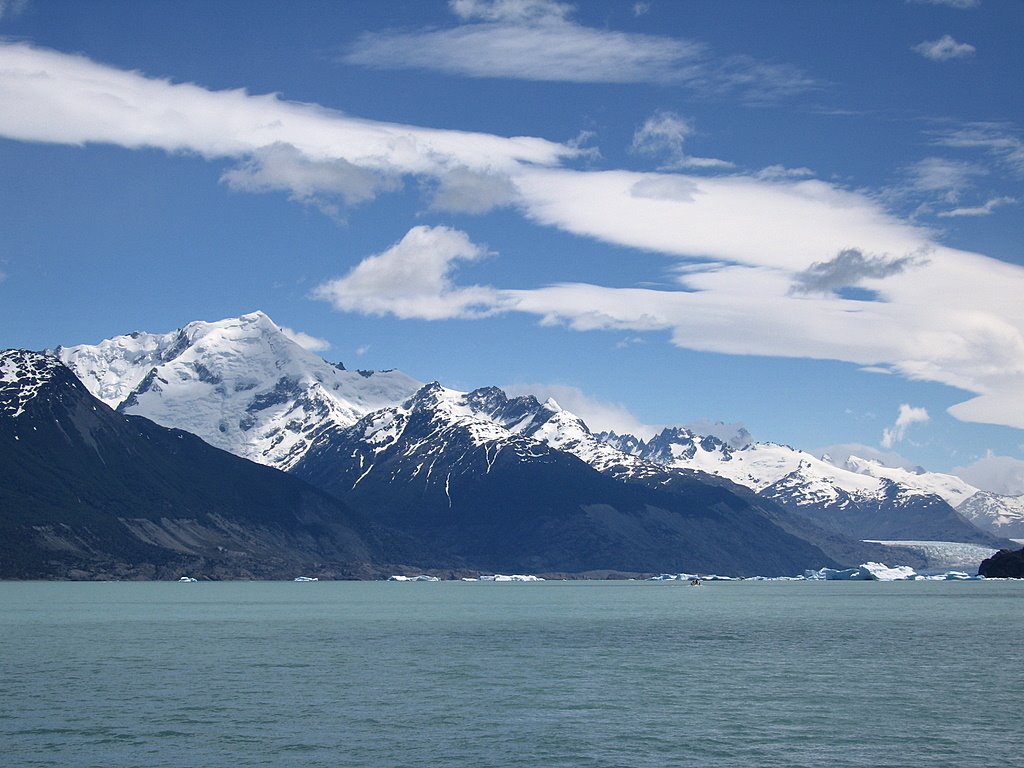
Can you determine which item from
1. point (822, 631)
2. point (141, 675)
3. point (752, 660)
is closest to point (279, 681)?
point (141, 675)

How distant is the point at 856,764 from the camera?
70188 millimetres

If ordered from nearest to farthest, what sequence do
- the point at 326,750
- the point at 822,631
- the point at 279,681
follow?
the point at 326,750, the point at 279,681, the point at 822,631

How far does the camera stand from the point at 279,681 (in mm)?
110625

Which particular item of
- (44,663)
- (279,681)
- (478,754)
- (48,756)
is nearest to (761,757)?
(478,754)

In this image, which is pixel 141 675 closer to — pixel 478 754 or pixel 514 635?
pixel 478 754

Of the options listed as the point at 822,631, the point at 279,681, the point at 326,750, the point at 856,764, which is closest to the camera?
the point at 856,764

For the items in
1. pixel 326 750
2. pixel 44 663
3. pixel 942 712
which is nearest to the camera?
pixel 326 750

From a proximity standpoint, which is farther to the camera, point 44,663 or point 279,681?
point 44,663

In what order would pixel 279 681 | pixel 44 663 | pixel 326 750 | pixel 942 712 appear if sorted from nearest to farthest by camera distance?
pixel 326 750, pixel 942 712, pixel 279 681, pixel 44 663

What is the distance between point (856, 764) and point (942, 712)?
75.7ft

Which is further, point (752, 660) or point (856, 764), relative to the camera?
point (752, 660)

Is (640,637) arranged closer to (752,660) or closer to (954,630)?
(752,660)

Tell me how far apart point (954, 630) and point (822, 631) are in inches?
763

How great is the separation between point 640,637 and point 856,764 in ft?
322
